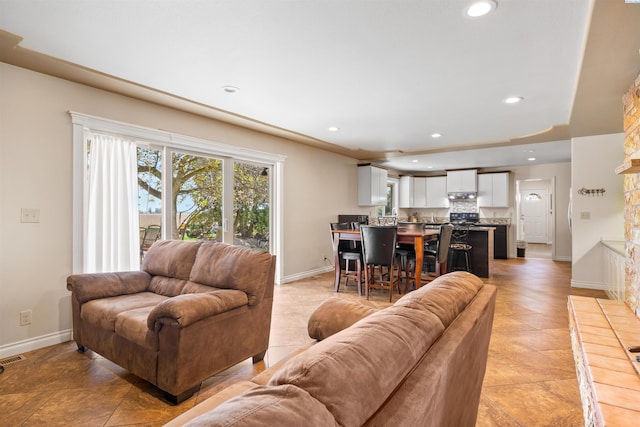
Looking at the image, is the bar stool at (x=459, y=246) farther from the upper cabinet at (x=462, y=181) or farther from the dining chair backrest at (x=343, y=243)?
the upper cabinet at (x=462, y=181)

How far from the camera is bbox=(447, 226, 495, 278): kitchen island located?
19.1ft

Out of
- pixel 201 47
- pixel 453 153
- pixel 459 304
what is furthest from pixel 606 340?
pixel 453 153

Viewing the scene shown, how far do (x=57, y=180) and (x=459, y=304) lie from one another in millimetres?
3447

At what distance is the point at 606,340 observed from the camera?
6.42 ft

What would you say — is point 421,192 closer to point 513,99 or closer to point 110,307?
point 513,99

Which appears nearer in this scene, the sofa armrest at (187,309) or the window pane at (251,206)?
the sofa armrest at (187,309)

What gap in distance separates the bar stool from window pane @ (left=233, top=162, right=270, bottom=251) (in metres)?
3.20

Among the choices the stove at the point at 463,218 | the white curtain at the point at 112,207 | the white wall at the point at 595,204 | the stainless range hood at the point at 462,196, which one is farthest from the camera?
the stove at the point at 463,218

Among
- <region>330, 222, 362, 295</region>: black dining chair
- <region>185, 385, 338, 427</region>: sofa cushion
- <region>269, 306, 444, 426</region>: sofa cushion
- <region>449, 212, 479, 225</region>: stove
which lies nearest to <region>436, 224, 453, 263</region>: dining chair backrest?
<region>330, 222, 362, 295</region>: black dining chair

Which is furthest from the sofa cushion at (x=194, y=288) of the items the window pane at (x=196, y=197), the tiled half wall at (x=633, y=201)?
the tiled half wall at (x=633, y=201)

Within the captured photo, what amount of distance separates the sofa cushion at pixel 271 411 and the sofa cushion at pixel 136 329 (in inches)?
68.0

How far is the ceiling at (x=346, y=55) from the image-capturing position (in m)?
2.04

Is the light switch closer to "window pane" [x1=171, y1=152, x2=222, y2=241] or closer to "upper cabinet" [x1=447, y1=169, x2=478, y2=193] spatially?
"window pane" [x1=171, y1=152, x2=222, y2=241]

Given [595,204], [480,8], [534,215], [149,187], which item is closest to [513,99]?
[480,8]
